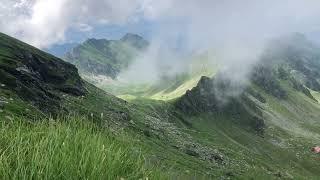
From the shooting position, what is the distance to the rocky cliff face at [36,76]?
106 meters

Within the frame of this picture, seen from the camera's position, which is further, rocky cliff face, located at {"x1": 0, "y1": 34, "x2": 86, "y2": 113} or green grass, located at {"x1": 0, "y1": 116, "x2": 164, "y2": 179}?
rocky cliff face, located at {"x1": 0, "y1": 34, "x2": 86, "y2": 113}

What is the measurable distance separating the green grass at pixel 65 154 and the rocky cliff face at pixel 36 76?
7886 cm

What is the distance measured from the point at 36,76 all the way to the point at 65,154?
13160cm

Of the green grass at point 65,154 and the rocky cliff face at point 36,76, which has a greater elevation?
the rocky cliff face at point 36,76

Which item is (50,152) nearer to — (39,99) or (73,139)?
(73,139)

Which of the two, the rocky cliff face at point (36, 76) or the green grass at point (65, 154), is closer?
the green grass at point (65, 154)

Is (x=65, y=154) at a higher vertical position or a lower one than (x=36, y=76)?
lower

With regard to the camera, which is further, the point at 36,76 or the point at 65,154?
the point at 36,76

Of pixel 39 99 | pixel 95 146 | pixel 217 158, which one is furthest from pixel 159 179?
pixel 217 158

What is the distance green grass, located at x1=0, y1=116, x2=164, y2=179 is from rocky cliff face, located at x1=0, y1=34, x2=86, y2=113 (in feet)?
259

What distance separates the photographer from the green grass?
8023mm

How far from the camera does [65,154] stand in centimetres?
851

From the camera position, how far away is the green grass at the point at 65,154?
8023 mm

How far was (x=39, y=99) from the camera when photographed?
106 m
